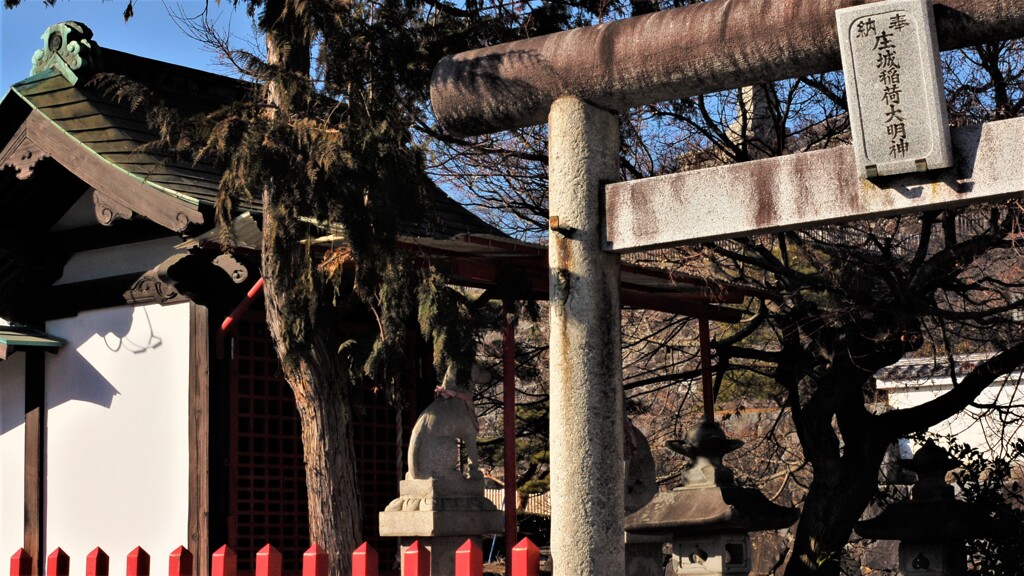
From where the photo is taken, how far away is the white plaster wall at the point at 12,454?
36.1 feet

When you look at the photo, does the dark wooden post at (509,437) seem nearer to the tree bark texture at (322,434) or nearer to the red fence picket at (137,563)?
the tree bark texture at (322,434)

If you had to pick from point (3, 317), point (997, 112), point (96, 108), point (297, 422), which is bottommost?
point (297, 422)

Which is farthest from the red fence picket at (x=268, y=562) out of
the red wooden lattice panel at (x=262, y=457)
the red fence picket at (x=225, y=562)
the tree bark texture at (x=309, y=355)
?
the red wooden lattice panel at (x=262, y=457)

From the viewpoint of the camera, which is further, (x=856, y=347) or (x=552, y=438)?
(x=856, y=347)

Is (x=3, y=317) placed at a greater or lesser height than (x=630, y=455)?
greater

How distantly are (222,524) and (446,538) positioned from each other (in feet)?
10.3

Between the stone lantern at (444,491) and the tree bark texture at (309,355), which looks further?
the tree bark texture at (309,355)

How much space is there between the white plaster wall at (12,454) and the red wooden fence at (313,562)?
552 centimetres

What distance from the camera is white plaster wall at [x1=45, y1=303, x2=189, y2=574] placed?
32.9 feet

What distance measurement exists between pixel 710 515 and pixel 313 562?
3.04 metres

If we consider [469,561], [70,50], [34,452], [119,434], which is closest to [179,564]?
[469,561]

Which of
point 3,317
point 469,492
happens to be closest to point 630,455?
point 469,492

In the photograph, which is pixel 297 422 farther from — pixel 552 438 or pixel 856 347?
pixel 552 438

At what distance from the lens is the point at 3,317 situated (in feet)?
36.2
